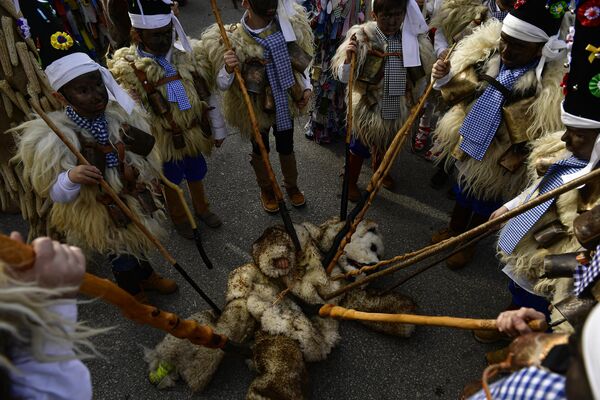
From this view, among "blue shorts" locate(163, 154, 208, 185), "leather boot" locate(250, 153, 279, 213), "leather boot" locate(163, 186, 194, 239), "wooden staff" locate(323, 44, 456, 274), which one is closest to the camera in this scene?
"wooden staff" locate(323, 44, 456, 274)

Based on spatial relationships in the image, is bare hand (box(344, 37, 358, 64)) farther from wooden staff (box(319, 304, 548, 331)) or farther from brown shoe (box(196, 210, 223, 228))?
wooden staff (box(319, 304, 548, 331))

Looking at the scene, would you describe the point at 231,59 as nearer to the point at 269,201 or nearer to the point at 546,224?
the point at 269,201

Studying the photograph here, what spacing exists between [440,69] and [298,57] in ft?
3.51

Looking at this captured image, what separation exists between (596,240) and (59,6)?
5.20 m

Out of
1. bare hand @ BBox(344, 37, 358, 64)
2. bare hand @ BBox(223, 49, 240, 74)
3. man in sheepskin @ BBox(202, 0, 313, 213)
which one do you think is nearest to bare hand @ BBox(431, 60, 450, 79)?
bare hand @ BBox(344, 37, 358, 64)

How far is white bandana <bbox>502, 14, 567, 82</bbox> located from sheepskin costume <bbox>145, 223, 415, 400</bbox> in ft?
5.95

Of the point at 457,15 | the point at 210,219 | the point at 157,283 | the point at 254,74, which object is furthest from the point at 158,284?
the point at 457,15

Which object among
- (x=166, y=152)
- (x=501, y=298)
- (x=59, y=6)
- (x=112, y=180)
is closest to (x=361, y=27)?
(x=166, y=152)

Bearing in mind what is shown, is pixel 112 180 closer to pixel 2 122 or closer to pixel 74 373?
pixel 2 122

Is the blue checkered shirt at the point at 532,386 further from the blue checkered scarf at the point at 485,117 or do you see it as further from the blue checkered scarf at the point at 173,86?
the blue checkered scarf at the point at 173,86

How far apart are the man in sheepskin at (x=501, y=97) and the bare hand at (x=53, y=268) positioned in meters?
2.43

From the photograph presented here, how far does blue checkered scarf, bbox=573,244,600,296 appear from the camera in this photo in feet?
5.12

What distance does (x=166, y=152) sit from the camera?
293 cm

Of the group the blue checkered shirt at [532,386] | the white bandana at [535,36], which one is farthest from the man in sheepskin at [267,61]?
the blue checkered shirt at [532,386]
